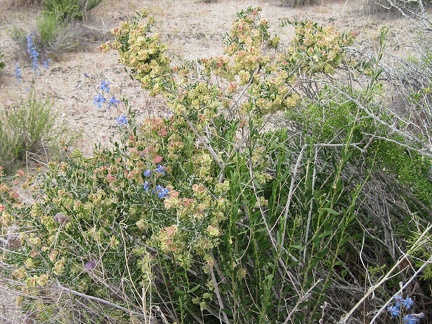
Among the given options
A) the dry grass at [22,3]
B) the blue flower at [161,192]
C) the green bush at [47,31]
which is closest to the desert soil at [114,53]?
the dry grass at [22,3]

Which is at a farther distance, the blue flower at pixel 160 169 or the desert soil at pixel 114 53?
the desert soil at pixel 114 53

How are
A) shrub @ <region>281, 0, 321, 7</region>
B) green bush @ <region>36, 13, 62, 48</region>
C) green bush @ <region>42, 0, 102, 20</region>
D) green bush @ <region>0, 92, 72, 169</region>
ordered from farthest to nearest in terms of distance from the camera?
shrub @ <region>281, 0, 321, 7</region> < green bush @ <region>42, 0, 102, 20</region> < green bush @ <region>36, 13, 62, 48</region> < green bush @ <region>0, 92, 72, 169</region>

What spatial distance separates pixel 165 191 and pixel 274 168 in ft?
1.93

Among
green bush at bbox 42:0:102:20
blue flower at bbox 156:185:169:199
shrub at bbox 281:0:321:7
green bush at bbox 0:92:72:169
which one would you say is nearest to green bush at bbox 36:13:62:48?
green bush at bbox 42:0:102:20

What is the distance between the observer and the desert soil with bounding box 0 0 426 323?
4.87 m

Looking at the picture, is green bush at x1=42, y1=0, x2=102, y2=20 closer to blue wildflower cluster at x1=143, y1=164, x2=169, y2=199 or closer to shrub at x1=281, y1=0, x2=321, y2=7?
shrub at x1=281, y1=0, x2=321, y2=7

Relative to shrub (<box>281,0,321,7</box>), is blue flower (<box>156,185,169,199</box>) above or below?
above

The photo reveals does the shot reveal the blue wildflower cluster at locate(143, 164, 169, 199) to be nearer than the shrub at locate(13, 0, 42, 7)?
Yes

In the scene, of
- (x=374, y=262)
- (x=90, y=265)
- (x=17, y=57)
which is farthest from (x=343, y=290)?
(x=17, y=57)

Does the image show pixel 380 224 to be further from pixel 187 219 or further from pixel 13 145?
pixel 13 145

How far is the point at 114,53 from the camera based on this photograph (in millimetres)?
6191

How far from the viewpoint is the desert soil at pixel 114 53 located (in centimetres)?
487

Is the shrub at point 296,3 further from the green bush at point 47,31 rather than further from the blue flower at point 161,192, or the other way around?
the blue flower at point 161,192

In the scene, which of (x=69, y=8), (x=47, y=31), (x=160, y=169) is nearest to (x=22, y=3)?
(x=69, y=8)
